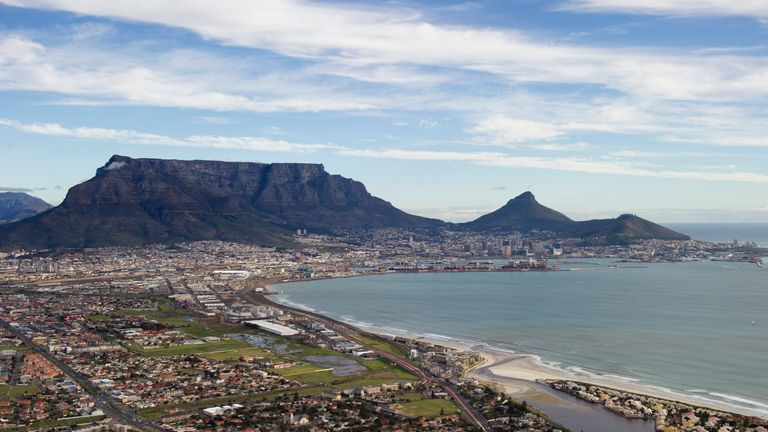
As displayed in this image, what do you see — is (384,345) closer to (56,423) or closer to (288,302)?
(56,423)

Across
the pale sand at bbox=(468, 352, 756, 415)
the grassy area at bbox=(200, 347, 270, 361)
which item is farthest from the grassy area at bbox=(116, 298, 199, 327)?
the pale sand at bbox=(468, 352, 756, 415)

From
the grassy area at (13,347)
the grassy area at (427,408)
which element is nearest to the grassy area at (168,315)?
the grassy area at (13,347)

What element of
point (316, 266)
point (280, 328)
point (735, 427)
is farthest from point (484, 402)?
point (316, 266)

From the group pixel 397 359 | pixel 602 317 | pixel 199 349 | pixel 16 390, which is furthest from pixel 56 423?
pixel 602 317

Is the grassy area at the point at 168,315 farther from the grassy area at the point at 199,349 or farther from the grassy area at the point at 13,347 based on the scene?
the grassy area at the point at 13,347

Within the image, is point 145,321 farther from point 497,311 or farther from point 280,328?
point 497,311

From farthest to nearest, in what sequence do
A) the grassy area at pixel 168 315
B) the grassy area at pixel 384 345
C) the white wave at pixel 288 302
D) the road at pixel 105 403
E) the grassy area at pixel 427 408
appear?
the white wave at pixel 288 302 < the grassy area at pixel 168 315 < the grassy area at pixel 384 345 < the grassy area at pixel 427 408 < the road at pixel 105 403
